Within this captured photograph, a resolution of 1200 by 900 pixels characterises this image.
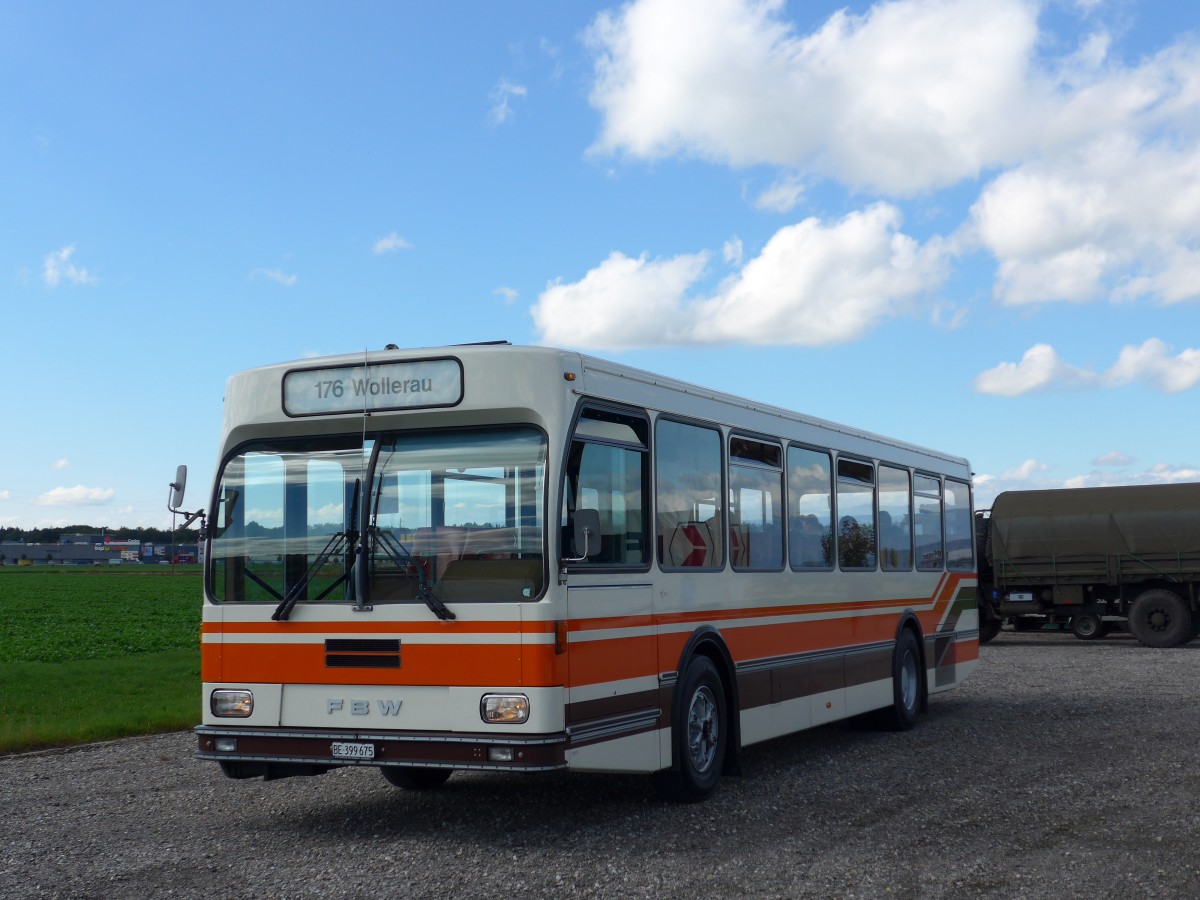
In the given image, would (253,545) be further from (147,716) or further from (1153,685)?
(1153,685)

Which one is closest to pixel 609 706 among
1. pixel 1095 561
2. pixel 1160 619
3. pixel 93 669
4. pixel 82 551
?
pixel 93 669

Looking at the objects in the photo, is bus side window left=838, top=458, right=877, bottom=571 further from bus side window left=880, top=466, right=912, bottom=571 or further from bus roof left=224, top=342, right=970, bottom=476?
bus roof left=224, top=342, right=970, bottom=476

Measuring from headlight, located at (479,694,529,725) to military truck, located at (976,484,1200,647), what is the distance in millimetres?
20188

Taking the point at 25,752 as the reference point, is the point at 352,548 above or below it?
above

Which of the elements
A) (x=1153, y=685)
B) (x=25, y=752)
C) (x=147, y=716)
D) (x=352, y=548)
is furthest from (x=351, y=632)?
(x=1153, y=685)

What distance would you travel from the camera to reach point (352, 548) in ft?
26.2

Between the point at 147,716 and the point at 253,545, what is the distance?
6.88 meters

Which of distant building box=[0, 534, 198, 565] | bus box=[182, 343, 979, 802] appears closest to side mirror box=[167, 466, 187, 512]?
bus box=[182, 343, 979, 802]

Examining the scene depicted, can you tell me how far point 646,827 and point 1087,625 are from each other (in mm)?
Answer: 19998

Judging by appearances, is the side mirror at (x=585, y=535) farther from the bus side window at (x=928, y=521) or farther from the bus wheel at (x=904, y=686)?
the bus side window at (x=928, y=521)

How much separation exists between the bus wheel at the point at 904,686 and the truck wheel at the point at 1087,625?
1349 cm

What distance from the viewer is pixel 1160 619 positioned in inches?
985

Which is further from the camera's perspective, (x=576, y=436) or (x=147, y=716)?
(x=147, y=716)

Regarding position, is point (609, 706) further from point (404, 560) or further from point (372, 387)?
point (372, 387)
